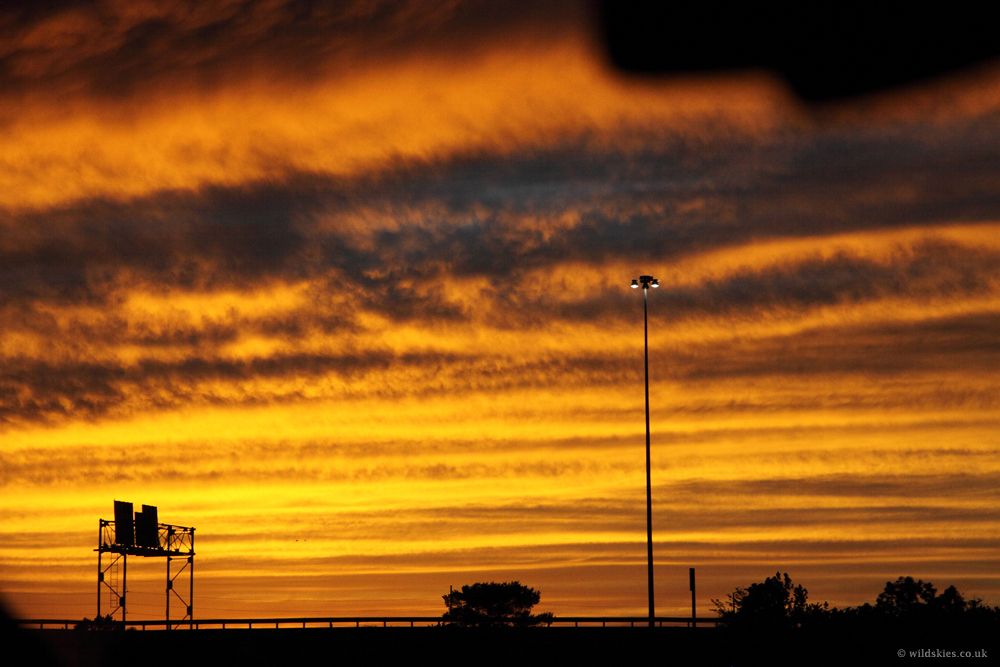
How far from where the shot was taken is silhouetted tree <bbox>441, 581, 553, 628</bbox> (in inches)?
5320

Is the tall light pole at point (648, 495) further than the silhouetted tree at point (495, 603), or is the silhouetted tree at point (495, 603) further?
the silhouetted tree at point (495, 603)

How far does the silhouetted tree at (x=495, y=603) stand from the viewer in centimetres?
13512

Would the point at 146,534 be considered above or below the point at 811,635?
above

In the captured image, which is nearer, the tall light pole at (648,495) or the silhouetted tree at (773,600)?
the tall light pole at (648,495)

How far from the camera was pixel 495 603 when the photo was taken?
137 metres

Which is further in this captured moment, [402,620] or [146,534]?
[146,534]

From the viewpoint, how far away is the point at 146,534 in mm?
91312

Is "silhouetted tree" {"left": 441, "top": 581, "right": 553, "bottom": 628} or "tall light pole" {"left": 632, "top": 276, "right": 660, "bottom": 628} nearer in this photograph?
"tall light pole" {"left": 632, "top": 276, "right": 660, "bottom": 628}

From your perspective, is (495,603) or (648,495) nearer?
(648,495)

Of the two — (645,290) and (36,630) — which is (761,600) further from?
(36,630)

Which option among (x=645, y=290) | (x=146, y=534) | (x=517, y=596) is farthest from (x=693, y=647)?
(x=517, y=596)

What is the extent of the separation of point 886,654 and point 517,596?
300 feet

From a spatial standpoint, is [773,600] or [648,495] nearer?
[648,495]

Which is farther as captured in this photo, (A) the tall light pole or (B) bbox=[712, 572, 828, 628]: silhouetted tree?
(B) bbox=[712, 572, 828, 628]: silhouetted tree
